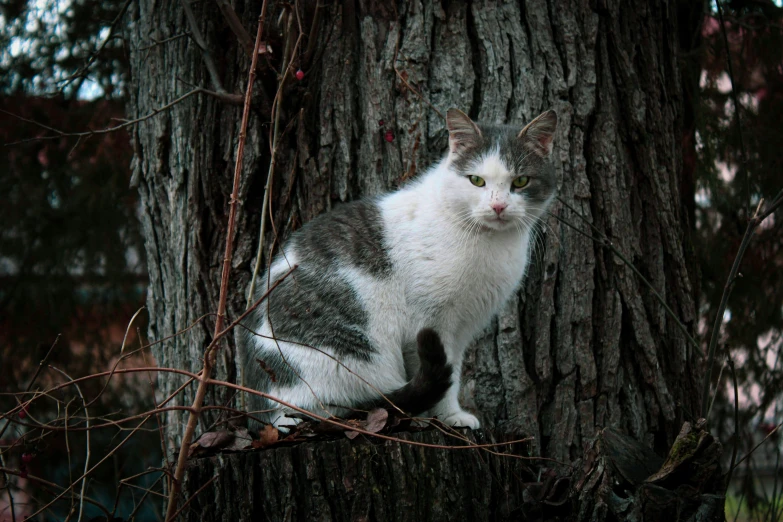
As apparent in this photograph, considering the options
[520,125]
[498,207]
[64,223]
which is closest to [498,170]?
[498,207]

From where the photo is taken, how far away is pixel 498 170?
111 inches

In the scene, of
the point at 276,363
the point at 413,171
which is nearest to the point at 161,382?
the point at 276,363

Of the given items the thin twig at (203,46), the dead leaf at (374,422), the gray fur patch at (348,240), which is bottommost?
the dead leaf at (374,422)

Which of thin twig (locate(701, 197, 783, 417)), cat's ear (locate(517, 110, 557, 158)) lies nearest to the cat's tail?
thin twig (locate(701, 197, 783, 417))

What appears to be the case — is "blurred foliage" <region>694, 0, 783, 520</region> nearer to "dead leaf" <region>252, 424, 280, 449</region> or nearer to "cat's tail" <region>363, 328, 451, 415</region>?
"cat's tail" <region>363, 328, 451, 415</region>

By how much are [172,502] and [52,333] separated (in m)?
3.02

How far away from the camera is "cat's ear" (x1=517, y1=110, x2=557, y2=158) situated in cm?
282

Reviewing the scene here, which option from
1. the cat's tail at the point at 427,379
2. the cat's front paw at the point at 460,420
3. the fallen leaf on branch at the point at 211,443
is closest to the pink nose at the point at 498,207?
the cat's tail at the point at 427,379

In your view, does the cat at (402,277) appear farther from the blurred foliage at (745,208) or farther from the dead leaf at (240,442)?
the blurred foliage at (745,208)

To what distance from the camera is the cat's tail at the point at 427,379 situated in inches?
92.4

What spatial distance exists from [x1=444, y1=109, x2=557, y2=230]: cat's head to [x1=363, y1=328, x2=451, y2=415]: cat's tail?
2.10 feet

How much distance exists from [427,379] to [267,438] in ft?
1.92

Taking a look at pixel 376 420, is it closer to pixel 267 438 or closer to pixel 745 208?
pixel 267 438

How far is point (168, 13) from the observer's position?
3.37 metres
